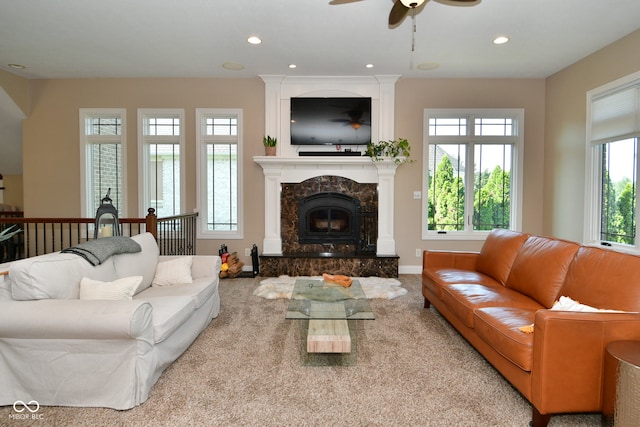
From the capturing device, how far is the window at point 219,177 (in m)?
5.30

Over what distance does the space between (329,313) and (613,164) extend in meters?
3.95

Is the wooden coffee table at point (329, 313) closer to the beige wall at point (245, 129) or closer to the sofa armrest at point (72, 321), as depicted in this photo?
the sofa armrest at point (72, 321)

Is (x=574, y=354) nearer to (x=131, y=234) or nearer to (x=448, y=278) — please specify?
(x=448, y=278)

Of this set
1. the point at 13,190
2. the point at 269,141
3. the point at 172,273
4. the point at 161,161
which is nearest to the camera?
the point at 172,273

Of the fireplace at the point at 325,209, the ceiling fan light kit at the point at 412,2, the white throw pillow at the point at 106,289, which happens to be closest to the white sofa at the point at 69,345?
the white throw pillow at the point at 106,289

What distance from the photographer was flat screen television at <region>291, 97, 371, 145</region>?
5145mm

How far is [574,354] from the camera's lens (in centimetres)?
168

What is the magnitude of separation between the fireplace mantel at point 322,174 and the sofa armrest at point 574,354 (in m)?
3.42

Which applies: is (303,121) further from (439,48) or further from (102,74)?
(102,74)

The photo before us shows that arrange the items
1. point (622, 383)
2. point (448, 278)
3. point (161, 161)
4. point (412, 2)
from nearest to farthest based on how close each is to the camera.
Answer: point (622, 383)
point (412, 2)
point (448, 278)
point (161, 161)

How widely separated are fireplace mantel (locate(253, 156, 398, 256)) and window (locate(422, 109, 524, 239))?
61cm

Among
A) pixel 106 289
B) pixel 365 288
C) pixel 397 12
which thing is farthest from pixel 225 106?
pixel 106 289

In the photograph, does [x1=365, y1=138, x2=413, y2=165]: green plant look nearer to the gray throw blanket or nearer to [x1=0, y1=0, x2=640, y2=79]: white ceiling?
[x1=0, y1=0, x2=640, y2=79]: white ceiling

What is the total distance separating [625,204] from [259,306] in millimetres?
4320
